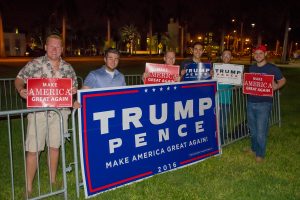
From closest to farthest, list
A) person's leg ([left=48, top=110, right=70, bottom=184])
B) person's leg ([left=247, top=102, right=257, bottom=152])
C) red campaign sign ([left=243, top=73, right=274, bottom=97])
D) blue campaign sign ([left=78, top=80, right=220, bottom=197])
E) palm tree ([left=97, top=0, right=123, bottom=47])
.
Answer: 1. blue campaign sign ([left=78, top=80, right=220, bottom=197])
2. person's leg ([left=48, top=110, right=70, bottom=184])
3. red campaign sign ([left=243, top=73, right=274, bottom=97])
4. person's leg ([left=247, top=102, right=257, bottom=152])
5. palm tree ([left=97, top=0, right=123, bottom=47])

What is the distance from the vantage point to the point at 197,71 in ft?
22.4

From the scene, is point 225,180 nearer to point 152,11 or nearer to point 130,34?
point 152,11

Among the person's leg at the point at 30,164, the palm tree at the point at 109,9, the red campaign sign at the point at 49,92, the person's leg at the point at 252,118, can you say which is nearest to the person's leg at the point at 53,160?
the person's leg at the point at 30,164

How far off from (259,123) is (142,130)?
2.32m

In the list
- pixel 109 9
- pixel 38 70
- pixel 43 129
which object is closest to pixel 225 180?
pixel 43 129

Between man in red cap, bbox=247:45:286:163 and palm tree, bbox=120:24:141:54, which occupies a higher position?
palm tree, bbox=120:24:141:54

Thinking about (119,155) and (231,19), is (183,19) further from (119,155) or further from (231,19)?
A: (119,155)

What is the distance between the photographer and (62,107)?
4.69 metres

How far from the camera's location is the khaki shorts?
188 inches

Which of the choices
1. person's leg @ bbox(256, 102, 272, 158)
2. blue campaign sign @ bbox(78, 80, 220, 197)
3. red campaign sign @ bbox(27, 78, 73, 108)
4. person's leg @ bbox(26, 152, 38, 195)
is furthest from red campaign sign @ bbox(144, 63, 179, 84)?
person's leg @ bbox(26, 152, 38, 195)

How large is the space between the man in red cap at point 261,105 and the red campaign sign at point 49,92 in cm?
339

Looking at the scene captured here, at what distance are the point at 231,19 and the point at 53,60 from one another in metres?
90.5

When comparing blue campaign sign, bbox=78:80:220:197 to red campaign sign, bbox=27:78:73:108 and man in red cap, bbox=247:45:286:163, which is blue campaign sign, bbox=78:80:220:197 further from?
man in red cap, bbox=247:45:286:163

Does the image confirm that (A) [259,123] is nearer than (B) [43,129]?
No
